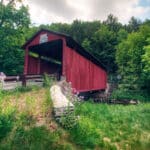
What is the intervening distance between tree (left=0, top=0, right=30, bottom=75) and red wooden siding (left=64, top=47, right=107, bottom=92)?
358 inches

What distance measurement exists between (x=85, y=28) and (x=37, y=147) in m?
53.1

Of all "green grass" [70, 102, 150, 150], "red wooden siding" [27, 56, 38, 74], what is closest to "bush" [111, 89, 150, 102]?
"red wooden siding" [27, 56, 38, 74]

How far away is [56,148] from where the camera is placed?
570 cm

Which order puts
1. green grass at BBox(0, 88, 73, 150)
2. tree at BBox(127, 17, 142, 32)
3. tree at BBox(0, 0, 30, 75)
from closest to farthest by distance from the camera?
green grass at BBox(0, 88, 73, 150) < tree at BBox(0, 0, 30, 75) < tree at BBox(127, 17, 142, 32)

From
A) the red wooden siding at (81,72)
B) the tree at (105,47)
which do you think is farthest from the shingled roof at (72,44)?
the tree at (105,47)

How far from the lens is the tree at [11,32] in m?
28.1

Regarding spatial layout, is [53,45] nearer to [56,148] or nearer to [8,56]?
[8,56]

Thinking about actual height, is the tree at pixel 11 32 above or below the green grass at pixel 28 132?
above

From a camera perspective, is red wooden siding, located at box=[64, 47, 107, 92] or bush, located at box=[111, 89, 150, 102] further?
bush, located at box=[111, 89, 150, 102]

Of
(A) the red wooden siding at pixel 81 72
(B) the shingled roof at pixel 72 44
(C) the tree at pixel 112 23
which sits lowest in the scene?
(A) the red wooden siding at pixel 81 72

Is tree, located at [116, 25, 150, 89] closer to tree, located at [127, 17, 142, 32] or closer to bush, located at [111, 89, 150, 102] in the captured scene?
bush, located at [111, 89, 150, 102]

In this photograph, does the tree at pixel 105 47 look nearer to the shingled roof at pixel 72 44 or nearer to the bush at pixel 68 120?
the shingled roof at pixel 72 44

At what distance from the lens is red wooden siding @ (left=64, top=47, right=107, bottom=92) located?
65.3 ft

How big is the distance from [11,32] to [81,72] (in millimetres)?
10417
